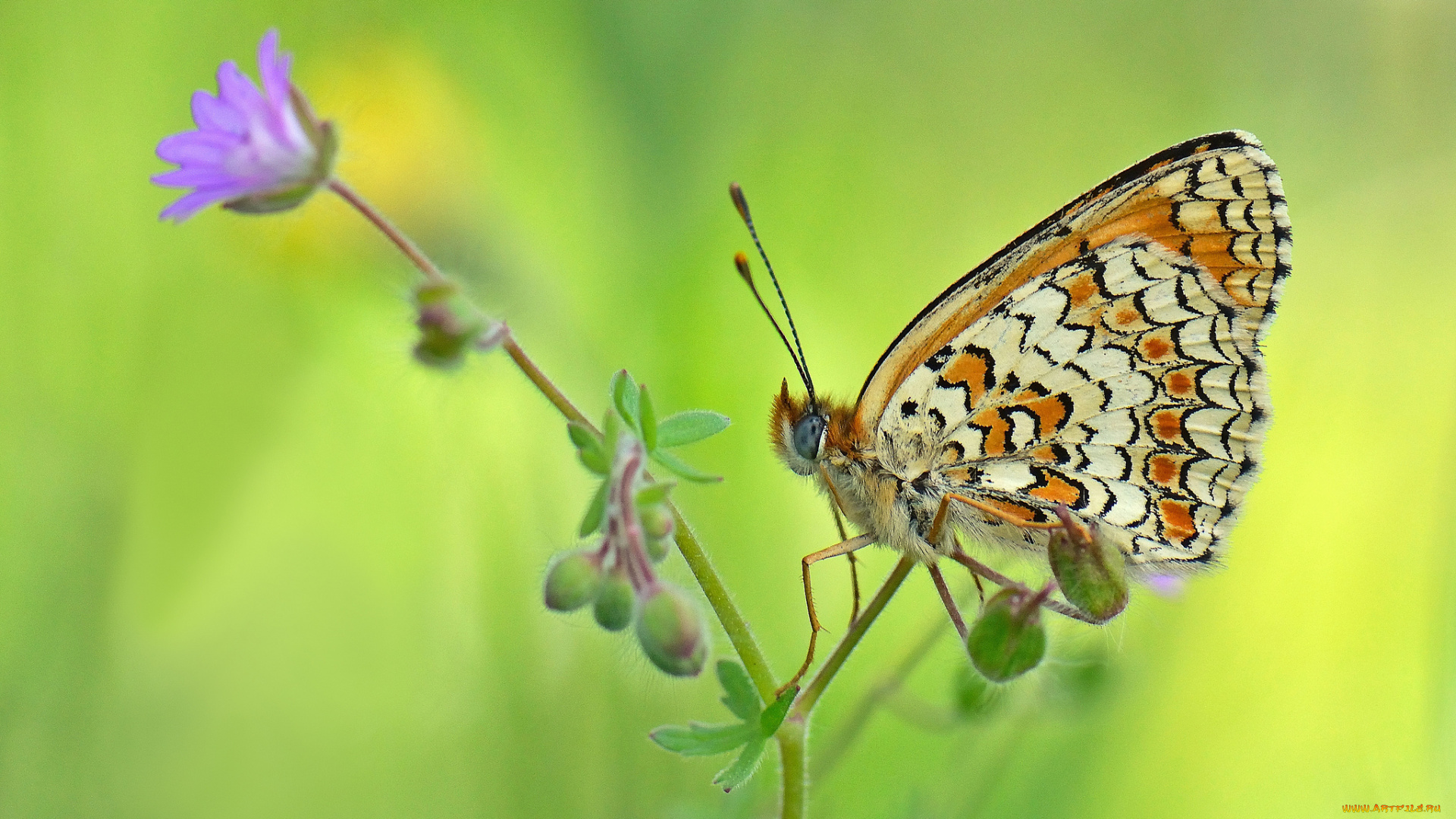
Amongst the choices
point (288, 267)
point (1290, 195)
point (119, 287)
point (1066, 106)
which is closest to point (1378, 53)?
point (1290, 195)

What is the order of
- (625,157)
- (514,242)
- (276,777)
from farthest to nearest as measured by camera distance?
1. (625,157)
2. (514,242)
3. (276,777)

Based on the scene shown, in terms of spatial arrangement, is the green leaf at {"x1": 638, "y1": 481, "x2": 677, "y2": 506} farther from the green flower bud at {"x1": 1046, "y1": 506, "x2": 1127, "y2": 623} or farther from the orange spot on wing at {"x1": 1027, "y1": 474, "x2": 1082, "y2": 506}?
the orange spot on wing at {"x1": 1027, "y1": 474, "x2": 1082, "y2": 506}

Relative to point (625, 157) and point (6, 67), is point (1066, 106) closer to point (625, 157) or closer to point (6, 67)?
point (625, 157)

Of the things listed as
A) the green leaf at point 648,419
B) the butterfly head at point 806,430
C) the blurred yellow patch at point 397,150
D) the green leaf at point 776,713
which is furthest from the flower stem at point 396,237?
the blurred yellow patch at point 397,150

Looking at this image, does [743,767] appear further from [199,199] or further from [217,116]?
[217,116]

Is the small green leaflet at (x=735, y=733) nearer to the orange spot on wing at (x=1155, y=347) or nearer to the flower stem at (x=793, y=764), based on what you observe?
the flower stem at (x=793, y=764)
